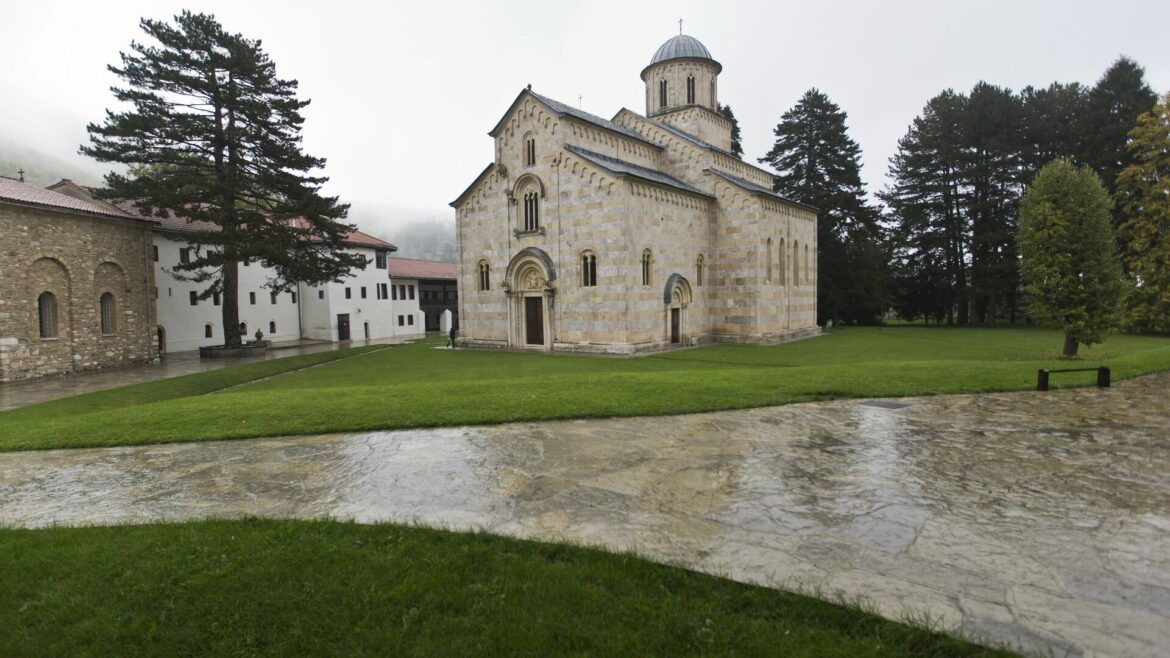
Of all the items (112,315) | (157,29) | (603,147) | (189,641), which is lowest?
(189,641)

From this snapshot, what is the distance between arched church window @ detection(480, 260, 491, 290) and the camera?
29000 mm

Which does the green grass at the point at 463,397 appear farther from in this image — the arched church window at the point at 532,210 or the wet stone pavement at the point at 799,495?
the arched church window at the point at 532,210

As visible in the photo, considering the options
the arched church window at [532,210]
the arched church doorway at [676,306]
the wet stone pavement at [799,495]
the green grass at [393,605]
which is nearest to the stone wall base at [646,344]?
the arched church doorway at [676,306]

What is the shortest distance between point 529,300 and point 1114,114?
45.0 m

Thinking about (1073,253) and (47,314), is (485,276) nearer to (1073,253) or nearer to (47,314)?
(47,314)

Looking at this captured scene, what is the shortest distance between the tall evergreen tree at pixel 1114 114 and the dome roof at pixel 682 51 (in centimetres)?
2903

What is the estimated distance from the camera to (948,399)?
11.0 m

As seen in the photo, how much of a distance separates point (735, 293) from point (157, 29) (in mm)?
31202

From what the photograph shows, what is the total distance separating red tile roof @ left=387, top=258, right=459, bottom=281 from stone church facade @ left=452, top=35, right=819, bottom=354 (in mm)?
20781

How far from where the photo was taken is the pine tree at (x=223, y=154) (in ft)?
87.8

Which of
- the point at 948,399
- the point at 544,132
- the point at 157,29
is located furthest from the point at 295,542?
the point at 157,29

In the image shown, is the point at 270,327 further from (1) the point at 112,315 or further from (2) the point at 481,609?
(2) the point at 481,609

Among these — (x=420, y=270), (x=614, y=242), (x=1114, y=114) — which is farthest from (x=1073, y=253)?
(x=420, y=270)

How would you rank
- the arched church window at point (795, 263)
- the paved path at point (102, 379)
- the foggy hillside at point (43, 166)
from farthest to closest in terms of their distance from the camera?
the foggy hillside at point (43, 166) → the arched church window at point (795, 263) → the paved path at point (102, 379)
